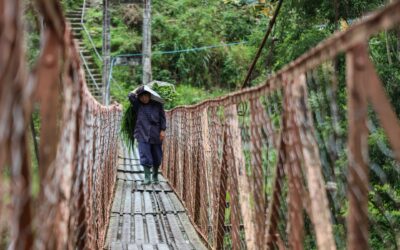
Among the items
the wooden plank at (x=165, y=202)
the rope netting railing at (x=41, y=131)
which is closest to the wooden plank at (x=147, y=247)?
the wooden plank at (x=165, y=202)

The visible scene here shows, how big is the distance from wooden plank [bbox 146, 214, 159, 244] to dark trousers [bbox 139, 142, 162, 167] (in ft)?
6.25

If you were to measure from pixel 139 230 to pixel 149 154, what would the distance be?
263cm

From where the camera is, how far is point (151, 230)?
5.52 meters

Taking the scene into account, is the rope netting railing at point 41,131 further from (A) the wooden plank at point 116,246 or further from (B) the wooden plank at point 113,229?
(B) the wooden plank at point 113,229

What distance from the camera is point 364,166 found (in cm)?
140

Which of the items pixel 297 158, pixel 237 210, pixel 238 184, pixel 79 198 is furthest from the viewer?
pixel 237 210

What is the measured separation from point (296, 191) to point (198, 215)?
12.2 feet

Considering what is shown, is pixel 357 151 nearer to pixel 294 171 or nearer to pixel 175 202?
pixel 294 171

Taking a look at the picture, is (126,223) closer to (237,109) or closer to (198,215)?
(198,215)

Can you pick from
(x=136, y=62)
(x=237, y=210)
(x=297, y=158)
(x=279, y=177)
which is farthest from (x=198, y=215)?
(x=136, y=62)

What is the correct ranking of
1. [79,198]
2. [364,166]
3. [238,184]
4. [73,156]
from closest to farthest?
1. [364,166]
2. [73,156]
3. [79,198]
4. [238,184]

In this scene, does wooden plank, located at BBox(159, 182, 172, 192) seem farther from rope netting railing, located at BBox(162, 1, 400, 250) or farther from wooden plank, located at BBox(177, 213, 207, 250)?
wooden plank, located at BBox(177, 213, 207, 250)

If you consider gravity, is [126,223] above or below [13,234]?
below

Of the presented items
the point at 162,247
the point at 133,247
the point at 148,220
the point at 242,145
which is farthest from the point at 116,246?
the point at 242,145
